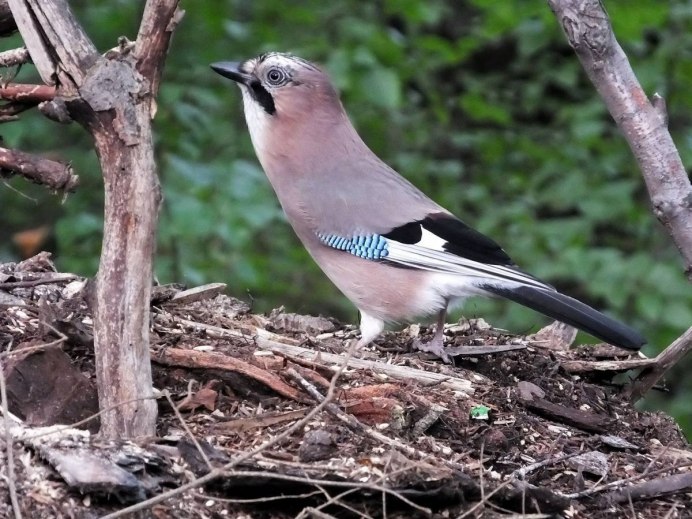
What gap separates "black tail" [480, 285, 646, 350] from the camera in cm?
425

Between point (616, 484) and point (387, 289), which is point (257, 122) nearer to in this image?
point (387, 289)

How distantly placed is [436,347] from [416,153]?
547 centimetres

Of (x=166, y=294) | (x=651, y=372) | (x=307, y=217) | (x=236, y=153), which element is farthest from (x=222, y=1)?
(x=651, y=372)

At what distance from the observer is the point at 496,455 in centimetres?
369

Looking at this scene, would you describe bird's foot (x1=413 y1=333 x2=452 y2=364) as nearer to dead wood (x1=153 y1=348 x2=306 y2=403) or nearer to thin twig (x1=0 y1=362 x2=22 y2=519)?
dead wood (x1=153 y1=348 x2=306 y2=403)

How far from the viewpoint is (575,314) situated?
14.6 ft

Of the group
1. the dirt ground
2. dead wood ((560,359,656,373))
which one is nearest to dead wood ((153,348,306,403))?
the dirt ground

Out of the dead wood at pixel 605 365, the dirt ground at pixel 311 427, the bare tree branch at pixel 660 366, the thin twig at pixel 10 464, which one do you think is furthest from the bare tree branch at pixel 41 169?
the bare tree branch at pixel 660 366

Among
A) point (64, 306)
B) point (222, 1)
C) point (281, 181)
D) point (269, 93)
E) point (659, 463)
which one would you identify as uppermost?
point (222, 1)

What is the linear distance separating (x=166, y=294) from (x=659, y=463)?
205cm

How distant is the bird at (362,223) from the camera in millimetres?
4836

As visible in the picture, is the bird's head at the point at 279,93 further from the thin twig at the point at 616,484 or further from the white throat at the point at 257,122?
the thin twig at the point at 616,484

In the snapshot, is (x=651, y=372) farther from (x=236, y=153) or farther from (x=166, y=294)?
(x=236, y=153)

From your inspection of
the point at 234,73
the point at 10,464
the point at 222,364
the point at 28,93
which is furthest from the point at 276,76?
the point at 10,464
